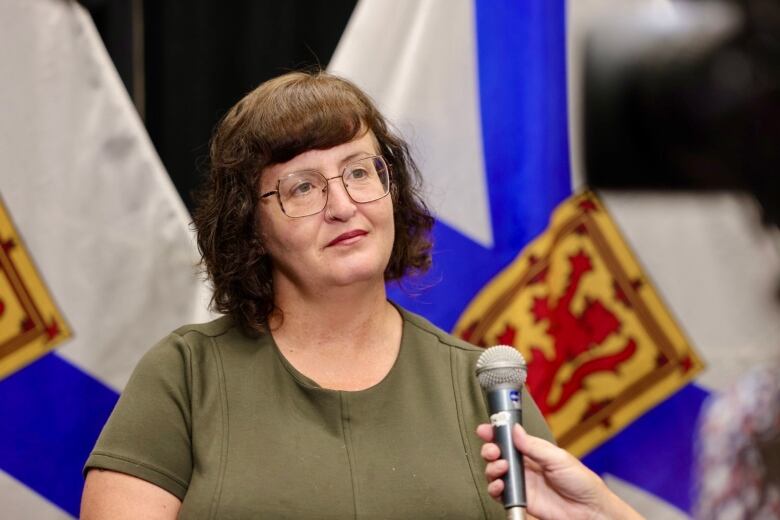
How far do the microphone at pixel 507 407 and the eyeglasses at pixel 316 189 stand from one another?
1.57 ft

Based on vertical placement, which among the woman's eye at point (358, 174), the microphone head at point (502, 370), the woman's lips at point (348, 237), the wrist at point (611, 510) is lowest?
the wrist at point (611, 510)

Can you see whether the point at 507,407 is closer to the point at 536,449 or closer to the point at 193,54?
the point at 536,449

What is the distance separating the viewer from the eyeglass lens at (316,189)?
1.77 m

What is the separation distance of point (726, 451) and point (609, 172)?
69 centimetres

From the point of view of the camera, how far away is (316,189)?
1.78 metres

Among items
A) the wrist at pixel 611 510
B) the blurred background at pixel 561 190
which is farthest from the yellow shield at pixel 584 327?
the wrist at pixel 611 510

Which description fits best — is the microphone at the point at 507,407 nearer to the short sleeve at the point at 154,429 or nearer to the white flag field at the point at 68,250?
the short sleeve at the point at 154,429

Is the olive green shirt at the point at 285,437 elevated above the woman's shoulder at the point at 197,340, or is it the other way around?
the woman's shoulder at the point at 197,340

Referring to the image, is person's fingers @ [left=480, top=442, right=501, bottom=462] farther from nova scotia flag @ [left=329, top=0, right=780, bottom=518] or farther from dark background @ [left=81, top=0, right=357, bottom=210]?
dark background @ [left=81, top=0, right=357, bottom=210]

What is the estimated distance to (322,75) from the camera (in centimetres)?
188

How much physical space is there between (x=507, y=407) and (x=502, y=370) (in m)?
0.05

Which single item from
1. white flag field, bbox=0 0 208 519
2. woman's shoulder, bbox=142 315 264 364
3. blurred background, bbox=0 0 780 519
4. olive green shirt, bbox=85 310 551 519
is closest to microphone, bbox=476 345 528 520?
olive green shirt, bbox=85 310 551 519

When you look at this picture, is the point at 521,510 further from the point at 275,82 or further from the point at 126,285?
the point at 126,285

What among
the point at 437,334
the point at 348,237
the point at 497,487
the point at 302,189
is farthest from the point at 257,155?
the point at 497,487
